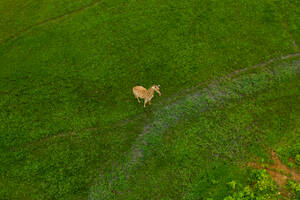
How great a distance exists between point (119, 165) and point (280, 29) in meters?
9.82

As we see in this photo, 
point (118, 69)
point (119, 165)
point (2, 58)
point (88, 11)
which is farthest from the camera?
point (88, 11)

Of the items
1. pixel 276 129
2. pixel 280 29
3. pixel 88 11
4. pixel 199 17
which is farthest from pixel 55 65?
pixel 280 29

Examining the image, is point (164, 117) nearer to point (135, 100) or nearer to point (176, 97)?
point (176, 97)

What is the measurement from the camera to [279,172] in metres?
7.40

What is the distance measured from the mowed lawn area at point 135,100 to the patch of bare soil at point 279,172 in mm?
210

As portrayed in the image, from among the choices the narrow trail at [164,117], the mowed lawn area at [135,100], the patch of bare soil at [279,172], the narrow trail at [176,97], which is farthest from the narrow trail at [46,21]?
the patch of bare soil at [279,172]

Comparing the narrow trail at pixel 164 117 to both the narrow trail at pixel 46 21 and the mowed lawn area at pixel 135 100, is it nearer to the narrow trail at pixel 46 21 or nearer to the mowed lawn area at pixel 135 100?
the mowed lawn area at pixel 135 100

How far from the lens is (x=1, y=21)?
37.7ft

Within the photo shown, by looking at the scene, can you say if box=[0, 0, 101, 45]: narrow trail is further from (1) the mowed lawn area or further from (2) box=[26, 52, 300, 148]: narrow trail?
(2) box=[26, 52, 300, 148]: narrow trail

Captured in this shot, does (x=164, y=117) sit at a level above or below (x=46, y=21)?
below

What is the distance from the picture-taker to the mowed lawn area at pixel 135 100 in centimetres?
770

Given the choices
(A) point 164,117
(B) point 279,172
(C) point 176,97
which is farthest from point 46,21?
(B) point 279,172

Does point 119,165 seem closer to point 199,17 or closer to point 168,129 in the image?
point 168,129

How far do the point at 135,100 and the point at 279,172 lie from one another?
238 inches
